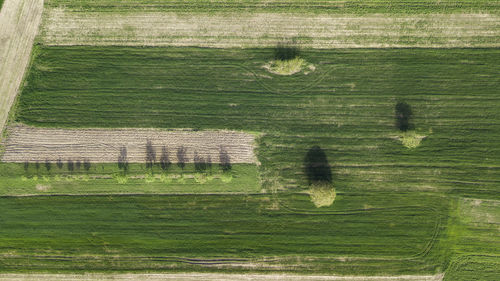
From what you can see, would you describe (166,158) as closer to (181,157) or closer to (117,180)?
(181,157)

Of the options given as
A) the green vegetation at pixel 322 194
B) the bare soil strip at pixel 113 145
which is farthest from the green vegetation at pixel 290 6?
the green vegetation at pixel 322 194

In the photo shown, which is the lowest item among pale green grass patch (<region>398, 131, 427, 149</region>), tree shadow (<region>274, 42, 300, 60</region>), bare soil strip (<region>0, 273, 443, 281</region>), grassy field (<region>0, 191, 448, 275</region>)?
bare soil strip (<region>0, 273, 443, 281</region>)

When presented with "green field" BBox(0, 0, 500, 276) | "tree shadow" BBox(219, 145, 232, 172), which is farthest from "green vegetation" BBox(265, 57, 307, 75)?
"tree shadow" BBox(219, 145, 232, 172)

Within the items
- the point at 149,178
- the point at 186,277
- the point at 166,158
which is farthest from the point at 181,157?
the point at 186,277

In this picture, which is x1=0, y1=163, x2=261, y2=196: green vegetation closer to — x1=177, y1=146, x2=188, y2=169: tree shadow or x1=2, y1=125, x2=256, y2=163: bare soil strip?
x1=177, y1=146, x2=188, y2=169: tree shadow

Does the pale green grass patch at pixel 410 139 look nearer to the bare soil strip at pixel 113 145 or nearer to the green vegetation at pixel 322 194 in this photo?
the green vegetation at pixel 322 194

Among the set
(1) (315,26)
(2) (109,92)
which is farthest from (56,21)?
(1) (315,26)
